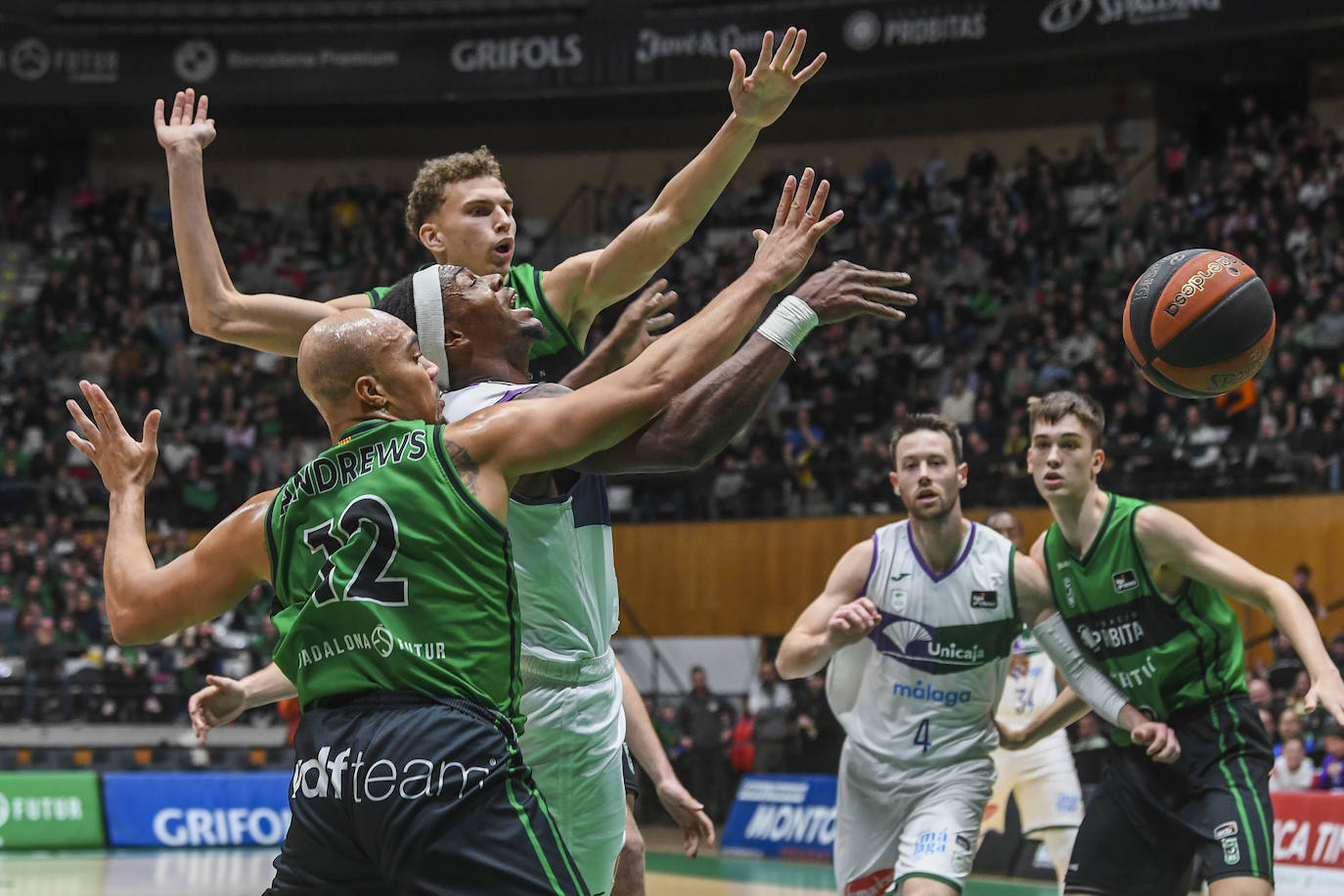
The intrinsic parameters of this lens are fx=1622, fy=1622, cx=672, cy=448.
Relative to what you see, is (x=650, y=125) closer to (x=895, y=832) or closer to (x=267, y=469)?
(x=267, y=469)

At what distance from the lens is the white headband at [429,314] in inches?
162

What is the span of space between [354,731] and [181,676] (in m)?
15.4

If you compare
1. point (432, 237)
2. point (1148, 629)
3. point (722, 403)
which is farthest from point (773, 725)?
point (722, 403)

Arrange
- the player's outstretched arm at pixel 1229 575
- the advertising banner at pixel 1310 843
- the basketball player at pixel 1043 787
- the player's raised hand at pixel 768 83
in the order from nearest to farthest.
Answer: the player's raised hand at pixel 768 83 < the player's outstretched arm at pixel 1229 575 < the basketball player at pixel 1043 787 < the advertising banner at pixel 1310 843

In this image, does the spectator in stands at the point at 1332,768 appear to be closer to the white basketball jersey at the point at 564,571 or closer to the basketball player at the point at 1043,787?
the basketball player at the point at 1043,787

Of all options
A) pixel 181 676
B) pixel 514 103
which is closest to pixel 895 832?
pixel 181 676

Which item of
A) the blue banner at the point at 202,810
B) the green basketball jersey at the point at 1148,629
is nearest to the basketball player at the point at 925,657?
the green basketball jersey at the point at 1148,629

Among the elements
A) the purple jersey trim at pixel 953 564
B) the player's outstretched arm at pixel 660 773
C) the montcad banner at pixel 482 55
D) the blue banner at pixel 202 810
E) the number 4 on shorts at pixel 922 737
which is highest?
the montcad banner at pixel 482 55

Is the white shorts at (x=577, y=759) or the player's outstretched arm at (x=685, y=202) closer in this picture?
the white shorts at (x=577, y=759)

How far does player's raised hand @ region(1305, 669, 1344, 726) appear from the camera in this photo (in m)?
5.13

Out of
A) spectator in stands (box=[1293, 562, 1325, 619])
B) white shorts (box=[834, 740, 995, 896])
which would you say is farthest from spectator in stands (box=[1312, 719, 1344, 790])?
white shorts (box=[834, 740, 995, 896])

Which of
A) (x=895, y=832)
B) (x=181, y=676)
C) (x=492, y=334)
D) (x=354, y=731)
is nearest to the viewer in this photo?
(x=354, y=731)

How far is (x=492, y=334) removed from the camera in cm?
420

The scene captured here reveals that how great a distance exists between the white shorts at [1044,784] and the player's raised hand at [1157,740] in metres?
3.02
